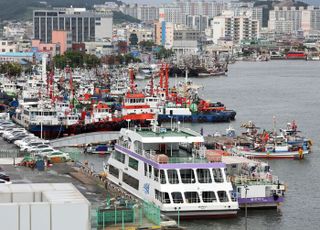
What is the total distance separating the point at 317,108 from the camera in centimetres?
3512

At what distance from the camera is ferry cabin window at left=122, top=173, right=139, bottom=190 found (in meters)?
13.8

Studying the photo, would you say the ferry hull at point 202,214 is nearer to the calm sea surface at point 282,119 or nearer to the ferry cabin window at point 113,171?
the calm sea surface at point 282,119

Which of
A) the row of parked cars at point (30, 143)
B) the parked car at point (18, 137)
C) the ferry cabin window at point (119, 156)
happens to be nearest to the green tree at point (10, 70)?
the row of parked cars at point (30, 143)

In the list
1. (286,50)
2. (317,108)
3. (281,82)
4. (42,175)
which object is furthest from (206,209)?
(286,50)

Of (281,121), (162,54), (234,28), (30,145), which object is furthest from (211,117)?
(234,28)

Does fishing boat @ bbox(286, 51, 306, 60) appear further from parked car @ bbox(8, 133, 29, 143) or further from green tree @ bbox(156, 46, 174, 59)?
parked car @ bbox(8, 133, 29, 143)

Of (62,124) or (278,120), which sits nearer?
(62,124)

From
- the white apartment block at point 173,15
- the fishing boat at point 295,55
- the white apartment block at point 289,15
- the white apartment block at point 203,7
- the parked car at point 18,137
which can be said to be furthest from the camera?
the white apartment block at point 203,7

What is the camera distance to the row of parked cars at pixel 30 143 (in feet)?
52.4

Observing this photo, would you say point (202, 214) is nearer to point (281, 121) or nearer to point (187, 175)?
point (187, 175)

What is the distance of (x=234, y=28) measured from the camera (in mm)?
111000

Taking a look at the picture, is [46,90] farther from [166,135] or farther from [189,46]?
[189,46]

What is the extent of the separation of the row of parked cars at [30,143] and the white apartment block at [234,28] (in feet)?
288

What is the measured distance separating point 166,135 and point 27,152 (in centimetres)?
413
